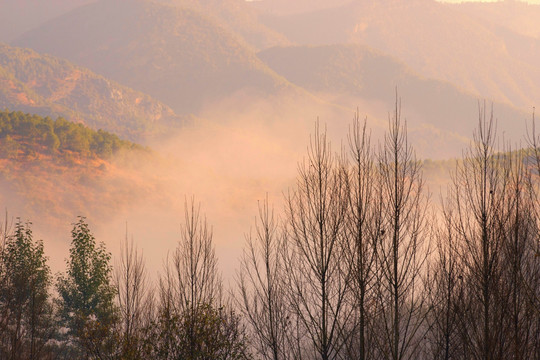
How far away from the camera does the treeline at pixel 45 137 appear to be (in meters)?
97.9

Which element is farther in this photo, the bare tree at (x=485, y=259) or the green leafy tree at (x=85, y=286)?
the green leafy tree at (x=85, y=286)

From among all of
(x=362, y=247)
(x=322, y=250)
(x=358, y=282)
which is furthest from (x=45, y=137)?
(x=358, y=282)

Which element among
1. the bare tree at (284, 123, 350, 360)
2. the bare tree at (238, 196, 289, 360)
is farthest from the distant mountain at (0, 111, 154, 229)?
the bare tree at (284, 123, 350, 360)

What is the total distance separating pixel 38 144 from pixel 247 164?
334 feet

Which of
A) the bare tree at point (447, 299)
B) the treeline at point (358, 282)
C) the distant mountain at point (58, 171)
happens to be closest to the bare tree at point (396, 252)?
the treeline at point (358, 282)

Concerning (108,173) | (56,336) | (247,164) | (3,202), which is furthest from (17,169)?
(247,164)

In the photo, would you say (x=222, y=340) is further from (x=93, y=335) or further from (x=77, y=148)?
(x=77, y=148)

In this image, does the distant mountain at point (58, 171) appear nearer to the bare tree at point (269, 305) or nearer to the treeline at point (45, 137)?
the treeline at point (45, 137)

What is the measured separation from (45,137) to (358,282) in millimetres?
97570

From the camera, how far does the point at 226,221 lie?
119 m

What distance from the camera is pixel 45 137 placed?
335 feet

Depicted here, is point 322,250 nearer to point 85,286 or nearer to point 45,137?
point 85,286

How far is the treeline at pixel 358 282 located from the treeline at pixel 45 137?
6568 cm

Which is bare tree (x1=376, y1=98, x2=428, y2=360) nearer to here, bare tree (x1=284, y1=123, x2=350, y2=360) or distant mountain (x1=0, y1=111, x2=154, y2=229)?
bare tree (x1=284, y1=123, x2=350, y2=360)
